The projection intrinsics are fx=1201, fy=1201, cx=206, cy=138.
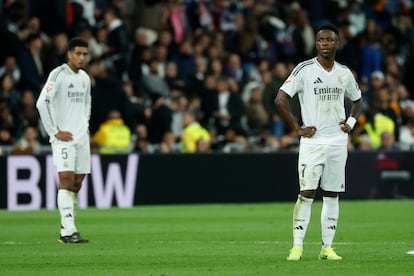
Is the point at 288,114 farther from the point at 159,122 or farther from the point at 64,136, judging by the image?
the point at 159,122

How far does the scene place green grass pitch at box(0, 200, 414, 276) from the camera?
12.0 metres

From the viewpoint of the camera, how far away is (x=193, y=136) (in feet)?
81.7

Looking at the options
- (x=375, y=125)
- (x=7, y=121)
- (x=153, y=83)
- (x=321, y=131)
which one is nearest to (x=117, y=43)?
(x=153, y=83)

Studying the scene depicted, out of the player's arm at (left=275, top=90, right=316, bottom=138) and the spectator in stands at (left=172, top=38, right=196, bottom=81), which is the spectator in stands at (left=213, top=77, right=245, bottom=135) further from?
the player's arm at (left=275, top=90, right=316, bottom=138)

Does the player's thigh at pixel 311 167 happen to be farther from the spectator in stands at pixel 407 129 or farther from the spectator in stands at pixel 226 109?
the spectator in stands at pixel 407 129

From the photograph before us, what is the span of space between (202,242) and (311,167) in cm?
309

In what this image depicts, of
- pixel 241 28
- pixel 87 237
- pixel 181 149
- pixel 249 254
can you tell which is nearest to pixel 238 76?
pixel 241 28

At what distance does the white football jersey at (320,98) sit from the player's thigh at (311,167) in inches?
3.8

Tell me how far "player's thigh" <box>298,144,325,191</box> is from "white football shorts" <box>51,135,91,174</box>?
3857 millimetres

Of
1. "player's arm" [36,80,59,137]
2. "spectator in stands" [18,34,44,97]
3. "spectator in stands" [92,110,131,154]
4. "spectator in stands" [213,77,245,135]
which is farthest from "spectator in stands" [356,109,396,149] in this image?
"player's arm" [36,80,59,137]

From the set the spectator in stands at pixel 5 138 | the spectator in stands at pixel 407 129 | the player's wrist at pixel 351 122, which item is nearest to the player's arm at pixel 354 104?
the player's wrist at pixel 351 122

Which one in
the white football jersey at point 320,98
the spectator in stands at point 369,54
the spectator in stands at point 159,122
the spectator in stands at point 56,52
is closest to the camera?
the white football jersey at point 320,98

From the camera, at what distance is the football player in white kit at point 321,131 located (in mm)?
12633

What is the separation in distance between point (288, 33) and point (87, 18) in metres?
5.43
